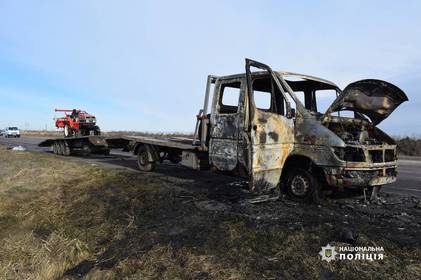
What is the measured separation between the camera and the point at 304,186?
6621 mm

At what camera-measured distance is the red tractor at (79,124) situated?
1955cm

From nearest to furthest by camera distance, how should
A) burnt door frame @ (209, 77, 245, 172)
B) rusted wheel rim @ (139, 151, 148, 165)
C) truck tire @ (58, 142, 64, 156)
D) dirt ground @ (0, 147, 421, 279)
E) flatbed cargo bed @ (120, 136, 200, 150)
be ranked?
dirt ground @ (0, 147, 421, 279) < burnt door frame @ (209, 77, 245, 172) < flatbed cargo bed @ (120, 136, 200, 150) < rusted wheel rim @ (139, 151, 148, 165) < truck tire @ (58, 142, 64, 156)

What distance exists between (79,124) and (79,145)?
2966 mm

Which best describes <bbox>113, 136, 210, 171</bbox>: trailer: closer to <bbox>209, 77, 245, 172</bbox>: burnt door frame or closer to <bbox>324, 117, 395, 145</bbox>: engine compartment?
<bbox>209, 77, 245, 172</bbox>: burnt door frame

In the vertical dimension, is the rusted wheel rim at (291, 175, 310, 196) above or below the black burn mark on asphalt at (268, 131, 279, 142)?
below

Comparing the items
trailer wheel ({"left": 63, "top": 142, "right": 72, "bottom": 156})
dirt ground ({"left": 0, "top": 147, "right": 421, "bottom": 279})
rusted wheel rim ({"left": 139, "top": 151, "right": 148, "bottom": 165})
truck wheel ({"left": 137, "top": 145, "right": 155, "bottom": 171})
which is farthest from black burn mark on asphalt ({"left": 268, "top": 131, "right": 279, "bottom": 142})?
trailer wheel ({"left": 63, "top": 142, "right": 72, "bottom": 156})

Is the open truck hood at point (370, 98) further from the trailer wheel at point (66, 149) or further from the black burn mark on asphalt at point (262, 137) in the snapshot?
the trailer wheel at point (66, 149)

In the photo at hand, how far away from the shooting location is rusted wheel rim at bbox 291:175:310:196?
661 cm

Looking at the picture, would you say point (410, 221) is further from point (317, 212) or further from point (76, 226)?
point (76, 226)

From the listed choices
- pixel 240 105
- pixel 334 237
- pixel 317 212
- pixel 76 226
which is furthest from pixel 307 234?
pixel 76 226

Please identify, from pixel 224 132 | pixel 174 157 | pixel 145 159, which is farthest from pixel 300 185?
pixel 145 159

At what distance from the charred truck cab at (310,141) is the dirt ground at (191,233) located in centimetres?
46

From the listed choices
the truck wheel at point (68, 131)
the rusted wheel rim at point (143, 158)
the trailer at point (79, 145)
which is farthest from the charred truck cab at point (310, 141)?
the truck wheel at point (68, 131)

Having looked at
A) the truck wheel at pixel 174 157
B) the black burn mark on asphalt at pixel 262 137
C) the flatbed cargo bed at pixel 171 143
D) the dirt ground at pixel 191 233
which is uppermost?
the black burn mark on asphalt at pixel 262 137
